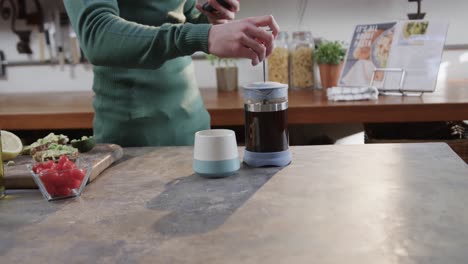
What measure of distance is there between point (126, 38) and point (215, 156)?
1.14ft

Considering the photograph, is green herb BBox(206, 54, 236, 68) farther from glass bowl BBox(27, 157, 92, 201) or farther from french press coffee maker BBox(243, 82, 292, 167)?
glass bowl BBox(27, 157, 92, 201)

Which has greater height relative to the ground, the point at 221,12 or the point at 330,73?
the point at 221,12

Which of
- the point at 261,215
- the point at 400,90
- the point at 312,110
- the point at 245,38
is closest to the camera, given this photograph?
the point at 261,215

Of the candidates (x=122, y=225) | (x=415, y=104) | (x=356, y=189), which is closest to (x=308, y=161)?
(x=356, y=189)

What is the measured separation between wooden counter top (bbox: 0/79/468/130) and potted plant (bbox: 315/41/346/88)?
0.13 m

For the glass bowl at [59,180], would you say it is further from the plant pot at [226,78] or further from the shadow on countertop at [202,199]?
the plant pot at [226,78]

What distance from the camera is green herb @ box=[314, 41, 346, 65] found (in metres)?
2.44

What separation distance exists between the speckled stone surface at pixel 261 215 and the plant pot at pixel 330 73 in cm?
124

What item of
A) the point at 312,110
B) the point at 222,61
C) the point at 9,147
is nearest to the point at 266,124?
the point at 9,147

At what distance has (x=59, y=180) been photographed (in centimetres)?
105

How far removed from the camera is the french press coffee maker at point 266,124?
3.88 ft

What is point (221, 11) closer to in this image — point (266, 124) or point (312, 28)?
point (266, 124)

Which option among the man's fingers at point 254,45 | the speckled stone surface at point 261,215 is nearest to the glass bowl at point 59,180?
the speckled stone surface at point 261,215

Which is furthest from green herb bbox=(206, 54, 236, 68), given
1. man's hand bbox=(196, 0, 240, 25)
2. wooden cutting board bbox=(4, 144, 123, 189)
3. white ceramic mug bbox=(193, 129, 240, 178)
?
white ceramic mug bbox=(193, 129, 240, 178)
